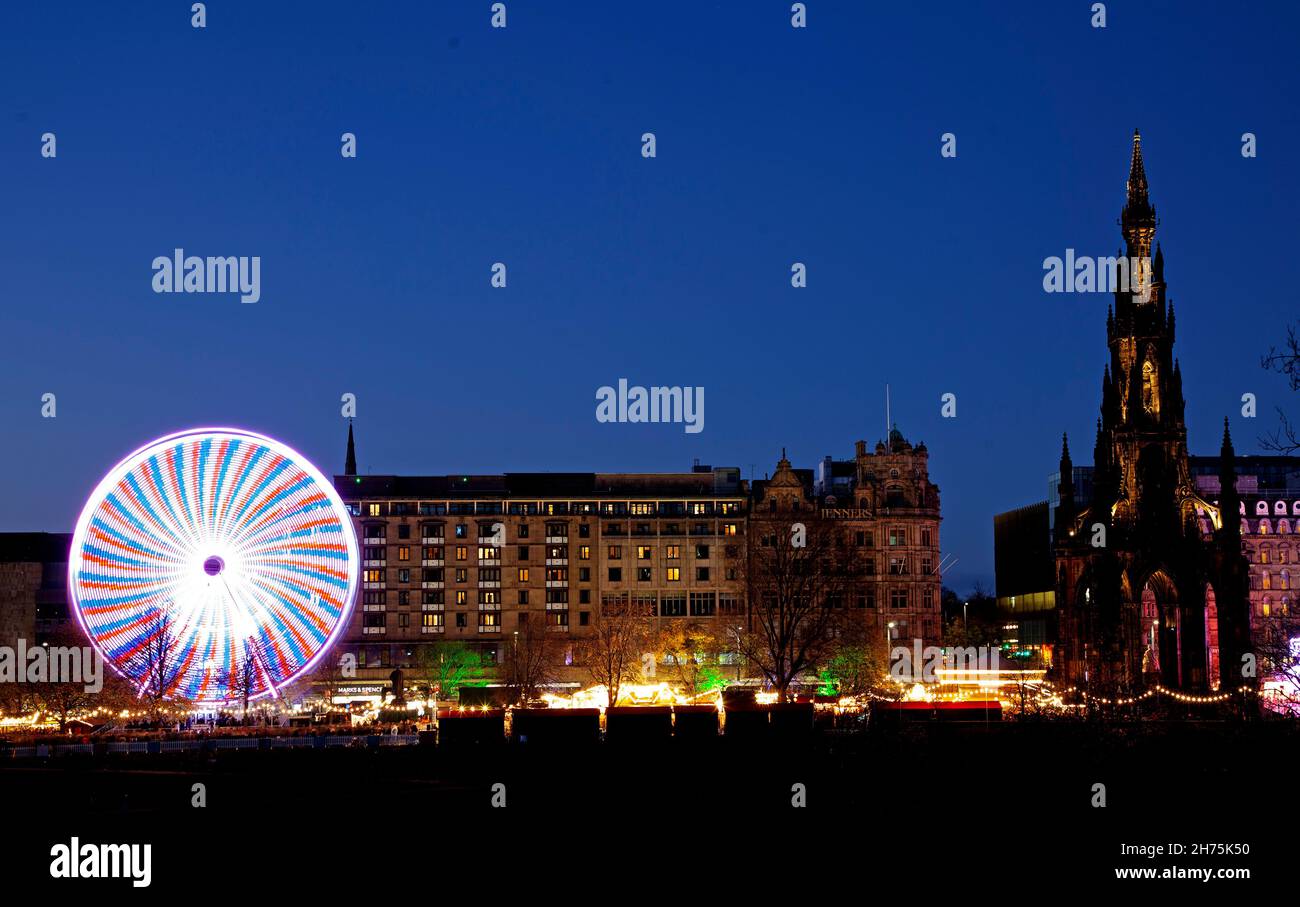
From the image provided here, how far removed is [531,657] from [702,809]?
284 ft

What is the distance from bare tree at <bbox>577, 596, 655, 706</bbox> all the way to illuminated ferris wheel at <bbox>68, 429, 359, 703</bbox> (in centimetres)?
3377

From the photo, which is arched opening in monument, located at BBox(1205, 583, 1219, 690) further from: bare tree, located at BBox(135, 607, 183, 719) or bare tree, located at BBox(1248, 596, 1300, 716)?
bare tree, located at BBox(135, 607, 183, 719)

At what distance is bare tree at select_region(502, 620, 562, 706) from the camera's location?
130 m

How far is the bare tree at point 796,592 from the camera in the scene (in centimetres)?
10531

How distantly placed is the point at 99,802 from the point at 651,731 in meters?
22.4

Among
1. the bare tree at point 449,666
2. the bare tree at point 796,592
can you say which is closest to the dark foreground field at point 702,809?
the bare tree at point 796,592

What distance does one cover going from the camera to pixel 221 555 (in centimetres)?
8375

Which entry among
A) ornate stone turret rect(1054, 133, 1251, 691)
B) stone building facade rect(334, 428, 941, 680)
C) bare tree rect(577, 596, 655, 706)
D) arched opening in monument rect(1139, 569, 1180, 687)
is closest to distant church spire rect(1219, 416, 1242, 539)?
ornate stone turret rect(1054, 133, 1251, 691)

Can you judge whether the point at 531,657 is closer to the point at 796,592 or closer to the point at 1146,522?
the point at 796,592

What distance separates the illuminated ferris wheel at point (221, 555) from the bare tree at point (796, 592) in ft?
98.9

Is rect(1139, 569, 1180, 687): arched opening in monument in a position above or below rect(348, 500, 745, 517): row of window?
below
